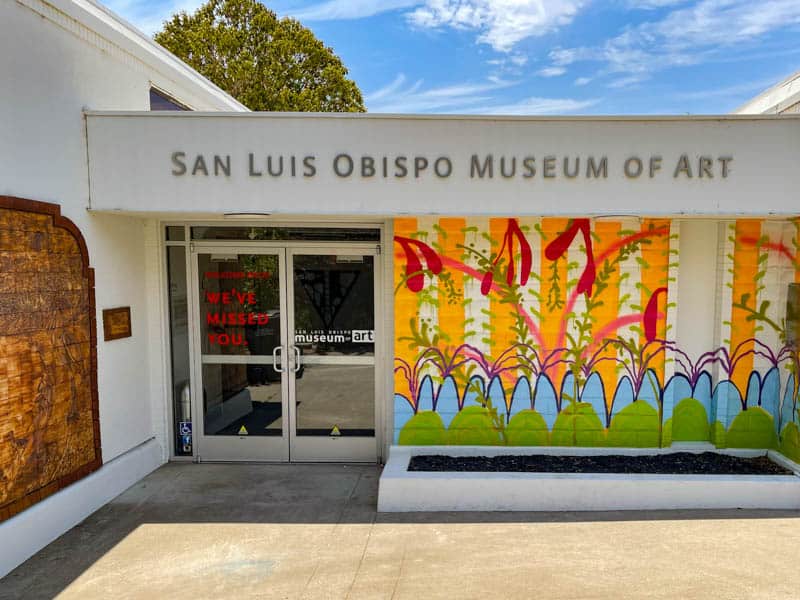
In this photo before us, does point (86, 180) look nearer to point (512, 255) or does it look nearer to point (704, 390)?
point (512, 255)

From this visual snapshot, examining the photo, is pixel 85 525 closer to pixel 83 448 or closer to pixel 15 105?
pixel 83 448

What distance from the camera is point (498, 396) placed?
569cm

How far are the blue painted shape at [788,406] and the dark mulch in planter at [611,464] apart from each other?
1.42 feet

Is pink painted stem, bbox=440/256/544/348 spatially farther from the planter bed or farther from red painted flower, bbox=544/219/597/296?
the planter bed

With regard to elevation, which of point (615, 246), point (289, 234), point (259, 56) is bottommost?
point (615, 246)

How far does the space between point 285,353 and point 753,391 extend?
15.4ft

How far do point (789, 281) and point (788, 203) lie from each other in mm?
1006

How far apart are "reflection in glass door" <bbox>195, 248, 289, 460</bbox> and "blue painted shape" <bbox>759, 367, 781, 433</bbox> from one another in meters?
4.79

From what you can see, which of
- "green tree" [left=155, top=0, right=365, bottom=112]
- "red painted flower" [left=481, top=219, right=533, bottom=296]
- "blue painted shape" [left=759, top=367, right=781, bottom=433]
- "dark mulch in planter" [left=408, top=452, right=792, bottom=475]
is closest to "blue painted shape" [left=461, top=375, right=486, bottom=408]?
"dark mulch in planter" [left=408, top=452, right=792, bottom=475]

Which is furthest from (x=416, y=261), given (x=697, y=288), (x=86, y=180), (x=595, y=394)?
(x=86, y=180)

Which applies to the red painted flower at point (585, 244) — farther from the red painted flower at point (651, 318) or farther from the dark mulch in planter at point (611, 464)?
the dark mulch in planter at point (611, 464)

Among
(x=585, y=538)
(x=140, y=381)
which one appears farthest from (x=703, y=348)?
(x=140, y=381)

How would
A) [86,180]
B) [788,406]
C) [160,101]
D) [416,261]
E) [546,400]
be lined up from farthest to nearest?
1. [160,101]
2. [546,400]
3. [416,261]
4. [788,406]
5. [86,180]

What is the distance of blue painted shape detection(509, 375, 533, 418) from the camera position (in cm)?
568
